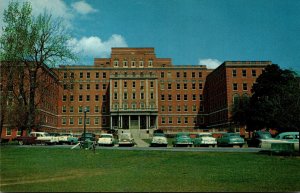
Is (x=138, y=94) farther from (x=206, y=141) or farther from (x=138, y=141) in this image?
(x=206, y=141)

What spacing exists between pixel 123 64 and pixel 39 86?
51061 mm

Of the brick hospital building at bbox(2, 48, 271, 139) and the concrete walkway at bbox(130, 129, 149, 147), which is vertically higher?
the brick hospital building at bbox(2, 48, 271, 139)

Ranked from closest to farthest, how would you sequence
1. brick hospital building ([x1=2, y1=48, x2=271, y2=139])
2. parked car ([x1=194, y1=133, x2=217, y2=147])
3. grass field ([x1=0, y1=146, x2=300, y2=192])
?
grass field ([x1=0, y1=146, x2=300, y2=192]) → parked car ([x1=194, y1=133, x2=217, y2=147]) → brick hospital building ([x1=2, y1=48, x2=271, y2=139])

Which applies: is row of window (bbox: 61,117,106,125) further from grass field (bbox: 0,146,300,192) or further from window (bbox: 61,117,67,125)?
grass field (bbox: 0,146,300,192)

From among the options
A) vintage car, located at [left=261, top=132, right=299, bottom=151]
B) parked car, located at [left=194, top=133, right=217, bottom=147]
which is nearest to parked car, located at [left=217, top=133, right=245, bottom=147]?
parked car, located at [left=194, top=133, right=217, bottom=147]

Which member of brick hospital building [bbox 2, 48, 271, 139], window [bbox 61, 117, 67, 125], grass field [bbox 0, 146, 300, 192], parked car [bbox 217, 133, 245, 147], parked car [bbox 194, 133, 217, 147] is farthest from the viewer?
window [bbox 61, 117, 67, 125]

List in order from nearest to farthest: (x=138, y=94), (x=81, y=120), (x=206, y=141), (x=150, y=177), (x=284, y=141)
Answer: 1. (x=150, y=177)
2. (x=284, y=141)
3. (x=206, y=141)
4. (x=138, y=94)
5. (x=81, y=120)

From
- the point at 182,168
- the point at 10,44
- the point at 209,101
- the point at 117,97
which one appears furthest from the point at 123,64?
the point at 182,168

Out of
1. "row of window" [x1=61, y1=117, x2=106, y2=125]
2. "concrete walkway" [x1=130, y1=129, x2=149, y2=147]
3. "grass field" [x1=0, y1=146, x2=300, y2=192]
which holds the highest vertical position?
"row of window" [x1=61, y1=117, x2=106, y2=125]

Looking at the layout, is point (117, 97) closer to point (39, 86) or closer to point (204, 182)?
point (39, 86)

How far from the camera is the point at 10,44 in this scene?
3916cm

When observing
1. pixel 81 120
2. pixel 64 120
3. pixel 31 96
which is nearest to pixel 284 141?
pixel 31 96

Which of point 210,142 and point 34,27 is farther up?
point 34,27

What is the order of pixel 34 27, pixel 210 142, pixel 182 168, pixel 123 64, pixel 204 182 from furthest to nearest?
1. pixel 123 64
2. pixel 34 27
3. pixel 210 142
4. pixel 182 168
5. pixel 204 182
